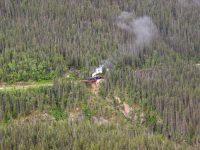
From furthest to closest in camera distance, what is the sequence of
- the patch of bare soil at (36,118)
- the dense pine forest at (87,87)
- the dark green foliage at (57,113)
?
1. the dark green foliage at (57,113)
2. the patch of bare soil at (36,118)
3. the dense pine forest at (87,87)

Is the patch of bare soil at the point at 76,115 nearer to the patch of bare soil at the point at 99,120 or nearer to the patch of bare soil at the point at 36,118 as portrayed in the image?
the patch of bare soil at the point at 99,120

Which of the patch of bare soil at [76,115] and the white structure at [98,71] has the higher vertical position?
the white structure at [98,71]

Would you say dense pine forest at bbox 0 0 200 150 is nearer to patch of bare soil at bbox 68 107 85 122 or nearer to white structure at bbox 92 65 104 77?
patch of bare soil at bbox 68 107 85 122

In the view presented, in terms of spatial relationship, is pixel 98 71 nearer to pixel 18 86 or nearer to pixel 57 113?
pixel 18 86

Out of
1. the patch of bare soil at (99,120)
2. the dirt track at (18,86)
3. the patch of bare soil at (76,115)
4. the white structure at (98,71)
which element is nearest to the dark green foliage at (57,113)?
the patch of bare soil at (76,115)

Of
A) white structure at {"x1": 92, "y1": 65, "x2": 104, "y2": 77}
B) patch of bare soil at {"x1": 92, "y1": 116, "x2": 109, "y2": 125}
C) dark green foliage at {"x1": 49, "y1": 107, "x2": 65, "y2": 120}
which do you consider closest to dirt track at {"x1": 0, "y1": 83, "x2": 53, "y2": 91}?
dark green foliage at {"x1": 49, "y1": 107, "x2": 65, "y2": 120}

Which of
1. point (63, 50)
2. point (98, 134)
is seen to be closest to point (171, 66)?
point (63, 50)

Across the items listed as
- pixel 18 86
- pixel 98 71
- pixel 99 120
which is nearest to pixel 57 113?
pixel 99 120

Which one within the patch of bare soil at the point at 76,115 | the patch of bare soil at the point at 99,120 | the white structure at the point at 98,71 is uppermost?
the white structure at the point at 98,71

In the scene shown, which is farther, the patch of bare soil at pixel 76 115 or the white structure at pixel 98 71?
the white structure at pixel 98 71
